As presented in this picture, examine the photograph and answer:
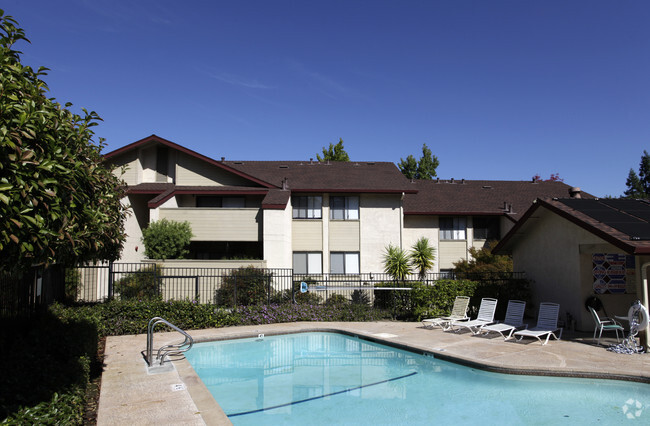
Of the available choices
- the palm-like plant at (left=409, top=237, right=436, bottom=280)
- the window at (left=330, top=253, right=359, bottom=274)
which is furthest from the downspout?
the window at (left=330, top=253, right=359, bottom=274)

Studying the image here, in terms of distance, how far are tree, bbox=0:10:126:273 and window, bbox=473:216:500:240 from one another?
84.8 feet

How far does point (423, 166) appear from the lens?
53.8m

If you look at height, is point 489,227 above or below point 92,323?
above

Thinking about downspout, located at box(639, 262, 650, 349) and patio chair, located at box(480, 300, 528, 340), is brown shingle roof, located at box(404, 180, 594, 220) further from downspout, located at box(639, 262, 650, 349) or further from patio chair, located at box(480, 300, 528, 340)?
downspout, located at box(639, 262, 650, 349)

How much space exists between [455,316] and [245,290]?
29.2 feet

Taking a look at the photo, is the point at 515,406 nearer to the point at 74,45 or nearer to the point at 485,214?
the point at 74,45

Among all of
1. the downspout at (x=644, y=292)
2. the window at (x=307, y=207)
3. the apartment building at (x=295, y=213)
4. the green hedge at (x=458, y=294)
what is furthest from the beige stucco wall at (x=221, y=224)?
the downspout at (x=644, y=292)

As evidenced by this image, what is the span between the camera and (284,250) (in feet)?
79.0

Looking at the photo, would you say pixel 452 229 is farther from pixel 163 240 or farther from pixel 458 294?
pixel 163 240

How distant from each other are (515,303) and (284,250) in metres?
12.0

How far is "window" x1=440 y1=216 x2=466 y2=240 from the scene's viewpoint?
94.3ft

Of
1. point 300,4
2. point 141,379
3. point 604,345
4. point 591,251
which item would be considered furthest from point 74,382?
point 300,4

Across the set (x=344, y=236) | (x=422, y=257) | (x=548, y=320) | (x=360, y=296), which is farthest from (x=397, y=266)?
(x=548, y=320)

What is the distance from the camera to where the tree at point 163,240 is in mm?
22812
